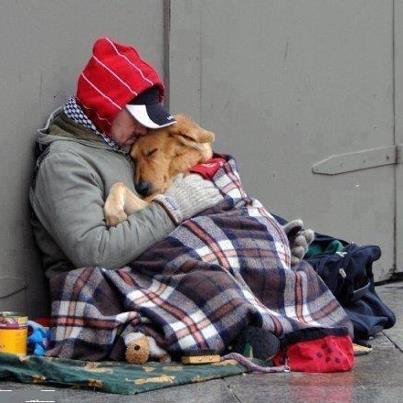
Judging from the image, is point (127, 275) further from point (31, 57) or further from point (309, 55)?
point (309, 55)

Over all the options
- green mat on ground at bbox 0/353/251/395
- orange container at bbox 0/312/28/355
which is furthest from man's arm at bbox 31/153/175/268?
green mat on ground at bbox 0/353/251/395

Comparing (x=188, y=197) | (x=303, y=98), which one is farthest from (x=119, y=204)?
(x=303, y=98)

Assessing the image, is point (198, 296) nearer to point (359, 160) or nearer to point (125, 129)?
point (125, 129)

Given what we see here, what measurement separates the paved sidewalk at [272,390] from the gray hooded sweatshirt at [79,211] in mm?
671

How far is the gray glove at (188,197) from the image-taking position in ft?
15.4

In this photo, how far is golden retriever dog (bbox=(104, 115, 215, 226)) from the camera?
16.1 feet

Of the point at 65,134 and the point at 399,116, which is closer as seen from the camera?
the point at 65,134

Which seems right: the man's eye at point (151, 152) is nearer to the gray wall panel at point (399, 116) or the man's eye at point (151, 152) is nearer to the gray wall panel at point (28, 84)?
the gray wall panel at point (28, 84)

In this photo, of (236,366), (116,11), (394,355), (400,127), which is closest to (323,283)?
(394,355)

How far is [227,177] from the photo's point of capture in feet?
16.4

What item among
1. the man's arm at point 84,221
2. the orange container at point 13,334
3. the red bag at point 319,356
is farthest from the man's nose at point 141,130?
the red bag at point 319,356

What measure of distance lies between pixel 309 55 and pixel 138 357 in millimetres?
2466

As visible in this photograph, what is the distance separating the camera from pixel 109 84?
4.80 meters

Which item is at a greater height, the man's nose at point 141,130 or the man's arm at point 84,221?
the man's nose at point 141,130
